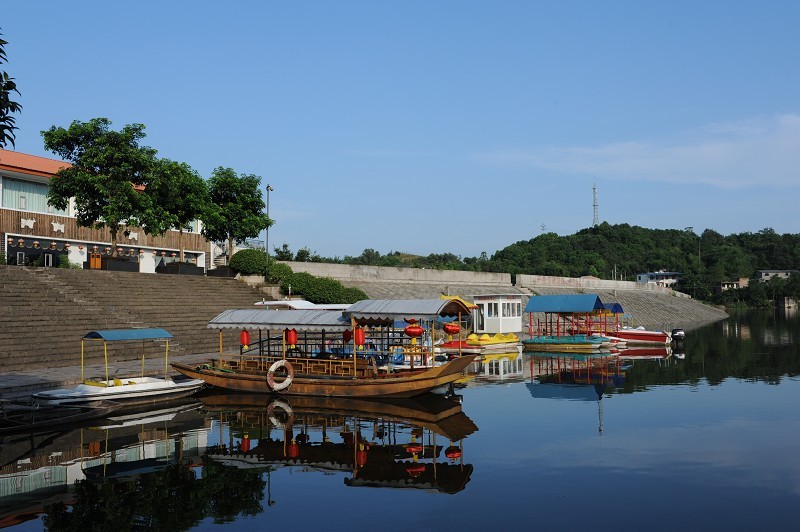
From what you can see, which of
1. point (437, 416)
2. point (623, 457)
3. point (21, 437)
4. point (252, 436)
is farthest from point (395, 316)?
point (21, 437)

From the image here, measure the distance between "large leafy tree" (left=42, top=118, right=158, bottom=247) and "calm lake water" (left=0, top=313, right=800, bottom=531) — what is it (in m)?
21.7

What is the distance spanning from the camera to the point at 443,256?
455 feet

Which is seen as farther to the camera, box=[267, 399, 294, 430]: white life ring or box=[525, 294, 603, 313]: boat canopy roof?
box=[525, 294, 603, 313]: boat canopy roof

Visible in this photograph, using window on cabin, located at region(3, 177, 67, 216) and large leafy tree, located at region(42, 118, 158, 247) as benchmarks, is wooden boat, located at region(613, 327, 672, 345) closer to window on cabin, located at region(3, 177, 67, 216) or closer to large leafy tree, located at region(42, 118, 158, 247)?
large leafy tree, located at region(42, 118, 158, 247)

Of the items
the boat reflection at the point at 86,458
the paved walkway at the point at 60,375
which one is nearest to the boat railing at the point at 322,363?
the paved walkway at the point at 60,375

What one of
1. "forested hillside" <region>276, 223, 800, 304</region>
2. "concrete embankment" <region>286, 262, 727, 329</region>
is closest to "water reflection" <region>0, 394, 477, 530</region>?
"concrete embankment" <region>286, 262, 727, 329</region>

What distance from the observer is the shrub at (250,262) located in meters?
46.8

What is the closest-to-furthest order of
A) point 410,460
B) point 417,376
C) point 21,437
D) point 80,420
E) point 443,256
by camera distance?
1. point 410,460
2. point 21,437
3. point 80,420
4. point 417,376
5. point 443,256

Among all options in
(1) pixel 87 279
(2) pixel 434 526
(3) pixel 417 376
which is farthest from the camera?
(1) pixel 87 279

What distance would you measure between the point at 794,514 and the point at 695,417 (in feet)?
30.1

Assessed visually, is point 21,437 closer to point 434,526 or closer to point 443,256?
point 434,526

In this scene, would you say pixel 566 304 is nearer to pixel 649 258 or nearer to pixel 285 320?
pixel 285 320

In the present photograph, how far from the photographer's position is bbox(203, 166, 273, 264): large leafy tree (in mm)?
51219

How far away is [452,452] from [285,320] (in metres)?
10.3
